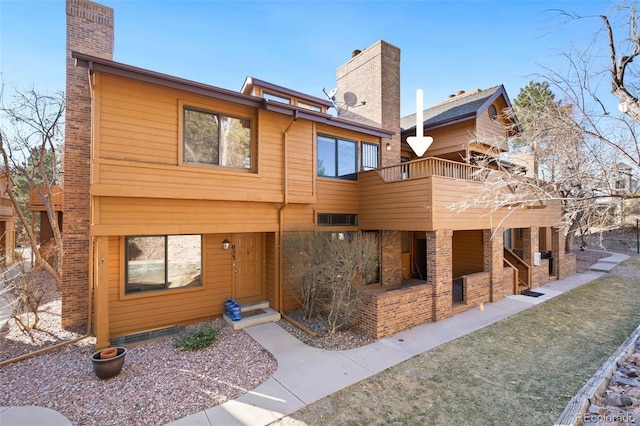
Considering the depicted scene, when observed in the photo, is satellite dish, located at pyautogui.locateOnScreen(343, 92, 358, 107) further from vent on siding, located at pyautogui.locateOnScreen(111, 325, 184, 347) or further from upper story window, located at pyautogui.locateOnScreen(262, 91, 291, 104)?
vent on siding, located at pyautogui.locateOnScreen(111, 325, 184, 347)

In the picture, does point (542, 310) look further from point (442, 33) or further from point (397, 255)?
point (442, 33)

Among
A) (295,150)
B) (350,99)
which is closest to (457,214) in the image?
(295,150)

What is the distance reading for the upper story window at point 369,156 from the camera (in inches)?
436

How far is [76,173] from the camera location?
755 cm

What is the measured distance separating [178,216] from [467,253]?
11918mm

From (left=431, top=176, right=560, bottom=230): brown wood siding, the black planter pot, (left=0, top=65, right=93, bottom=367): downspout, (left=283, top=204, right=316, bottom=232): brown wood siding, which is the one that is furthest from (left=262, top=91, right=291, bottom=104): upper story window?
the black planter pot

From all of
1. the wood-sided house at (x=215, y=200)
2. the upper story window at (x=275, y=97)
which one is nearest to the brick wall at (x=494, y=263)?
the wood-sided house at (x=215, y=200)

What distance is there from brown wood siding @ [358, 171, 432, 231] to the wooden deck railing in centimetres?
36

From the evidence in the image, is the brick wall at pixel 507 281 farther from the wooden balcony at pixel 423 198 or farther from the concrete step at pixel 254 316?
the concrete step at pixel 254 316

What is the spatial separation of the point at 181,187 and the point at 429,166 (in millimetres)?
6947

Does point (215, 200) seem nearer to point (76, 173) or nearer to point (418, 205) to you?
point (76, 173)

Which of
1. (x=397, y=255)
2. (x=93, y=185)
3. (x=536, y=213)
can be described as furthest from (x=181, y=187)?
(x=536, y=213)

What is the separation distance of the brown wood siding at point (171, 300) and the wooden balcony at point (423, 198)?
196 inches

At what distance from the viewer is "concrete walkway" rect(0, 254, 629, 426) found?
14.0 ft
